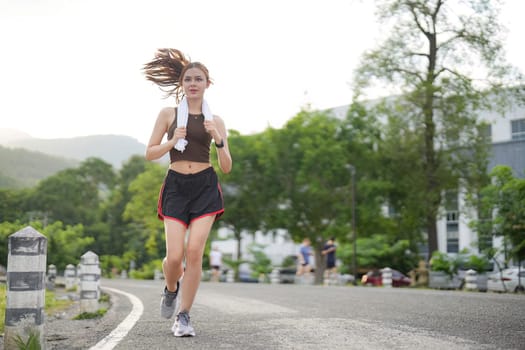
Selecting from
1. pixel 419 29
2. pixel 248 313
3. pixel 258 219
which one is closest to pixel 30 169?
pixel 258 219

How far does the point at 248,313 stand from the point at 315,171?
28.6 meters

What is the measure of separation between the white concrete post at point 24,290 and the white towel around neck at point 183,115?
4.81 ft

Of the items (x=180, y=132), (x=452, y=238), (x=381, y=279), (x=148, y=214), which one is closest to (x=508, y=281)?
(x=381, y=279)

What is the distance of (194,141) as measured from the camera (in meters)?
5.61

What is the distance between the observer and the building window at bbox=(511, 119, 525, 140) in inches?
1871

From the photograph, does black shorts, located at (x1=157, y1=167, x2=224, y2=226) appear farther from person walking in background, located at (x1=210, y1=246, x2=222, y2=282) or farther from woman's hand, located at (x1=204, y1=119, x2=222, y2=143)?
person walking in background, located at (x1=210, y1=246, x2=222, y2=282)

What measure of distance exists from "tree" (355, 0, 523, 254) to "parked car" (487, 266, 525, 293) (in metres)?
5.87

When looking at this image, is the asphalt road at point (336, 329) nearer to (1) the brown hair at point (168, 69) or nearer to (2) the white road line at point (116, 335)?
(2) the white road line at point (116, 335)

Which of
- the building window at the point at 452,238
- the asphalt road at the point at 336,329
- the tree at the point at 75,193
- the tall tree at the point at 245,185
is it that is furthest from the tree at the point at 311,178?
the tree at the point at 75,193

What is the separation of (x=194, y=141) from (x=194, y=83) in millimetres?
494

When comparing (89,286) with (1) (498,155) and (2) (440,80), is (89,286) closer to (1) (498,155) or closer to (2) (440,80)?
(2) (440,80)

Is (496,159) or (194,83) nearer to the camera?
(194,83)

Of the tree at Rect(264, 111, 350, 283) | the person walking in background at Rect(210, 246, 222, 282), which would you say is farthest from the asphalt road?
the tree at Rect(264, 111, 350, 283)

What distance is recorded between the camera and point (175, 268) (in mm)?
5562
